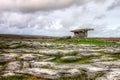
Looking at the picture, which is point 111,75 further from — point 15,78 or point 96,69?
point 15,78

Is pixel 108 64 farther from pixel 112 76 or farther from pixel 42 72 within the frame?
pixel 42 72

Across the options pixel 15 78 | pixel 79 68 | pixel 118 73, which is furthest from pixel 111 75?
pixel 15 78

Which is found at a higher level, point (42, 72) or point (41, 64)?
point (41, 64)

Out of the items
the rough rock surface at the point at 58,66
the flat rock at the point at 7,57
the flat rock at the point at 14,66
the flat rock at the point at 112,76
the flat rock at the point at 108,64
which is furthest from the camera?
the flat rock at the point at 7,57

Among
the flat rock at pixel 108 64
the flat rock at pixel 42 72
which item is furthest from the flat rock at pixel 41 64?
the flat rock at pixel 108 64

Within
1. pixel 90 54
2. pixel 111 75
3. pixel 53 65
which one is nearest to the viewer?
pixel 111 75

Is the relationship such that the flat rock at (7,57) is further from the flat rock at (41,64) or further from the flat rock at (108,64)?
the flat rock at (108,64)

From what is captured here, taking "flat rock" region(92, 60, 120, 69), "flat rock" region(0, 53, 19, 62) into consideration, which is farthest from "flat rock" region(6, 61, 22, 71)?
"flat rock" region(92, 60, 120, 69)

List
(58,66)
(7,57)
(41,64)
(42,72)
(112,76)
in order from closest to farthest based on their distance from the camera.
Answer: (112,76)
(42,72)
(58,66)
(41,64)
(7,57)

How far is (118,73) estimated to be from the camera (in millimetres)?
20359

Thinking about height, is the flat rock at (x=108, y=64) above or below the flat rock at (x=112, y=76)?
above

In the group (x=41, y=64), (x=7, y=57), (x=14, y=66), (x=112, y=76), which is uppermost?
(x=7, y=57)

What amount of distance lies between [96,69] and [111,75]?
194 cm

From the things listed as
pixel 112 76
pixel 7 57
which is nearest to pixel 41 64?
pixel 7 57
